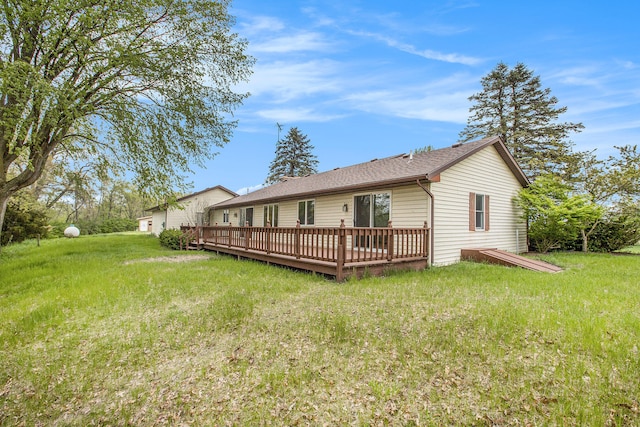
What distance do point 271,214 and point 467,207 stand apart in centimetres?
929

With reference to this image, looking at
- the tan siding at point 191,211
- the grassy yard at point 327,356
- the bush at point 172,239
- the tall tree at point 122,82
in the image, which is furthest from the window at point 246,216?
the grassy yard at point 327,356

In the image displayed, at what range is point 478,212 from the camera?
1064 cm

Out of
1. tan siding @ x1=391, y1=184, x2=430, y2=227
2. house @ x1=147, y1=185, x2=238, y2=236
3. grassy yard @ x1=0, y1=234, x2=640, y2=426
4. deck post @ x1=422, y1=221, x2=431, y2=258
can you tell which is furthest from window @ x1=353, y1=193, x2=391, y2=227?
house @ x1=147, y1=185, x2=238, y2=236

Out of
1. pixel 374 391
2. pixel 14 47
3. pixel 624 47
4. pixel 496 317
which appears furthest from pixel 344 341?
pixel 624 47

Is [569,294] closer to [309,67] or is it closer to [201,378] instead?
[201,378]

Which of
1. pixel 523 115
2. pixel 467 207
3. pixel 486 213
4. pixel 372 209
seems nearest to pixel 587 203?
pixel 486 213

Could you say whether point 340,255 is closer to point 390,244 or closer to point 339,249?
point 339,249

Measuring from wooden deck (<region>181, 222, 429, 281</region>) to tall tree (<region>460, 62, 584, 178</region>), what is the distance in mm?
20510

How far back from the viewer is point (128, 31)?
29.2 feet

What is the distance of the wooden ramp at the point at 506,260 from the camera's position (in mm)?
8438

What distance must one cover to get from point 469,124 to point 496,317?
27.3 m

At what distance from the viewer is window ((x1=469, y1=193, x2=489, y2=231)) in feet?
33.5

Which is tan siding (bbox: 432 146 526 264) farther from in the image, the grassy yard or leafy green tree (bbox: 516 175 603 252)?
the grassy yard

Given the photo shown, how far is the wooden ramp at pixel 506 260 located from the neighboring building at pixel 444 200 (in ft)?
1.18
